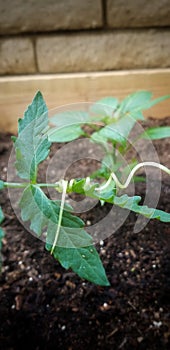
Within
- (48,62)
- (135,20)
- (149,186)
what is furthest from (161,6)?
(149,186)

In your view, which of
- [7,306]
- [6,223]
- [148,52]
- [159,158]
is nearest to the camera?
[7,306]

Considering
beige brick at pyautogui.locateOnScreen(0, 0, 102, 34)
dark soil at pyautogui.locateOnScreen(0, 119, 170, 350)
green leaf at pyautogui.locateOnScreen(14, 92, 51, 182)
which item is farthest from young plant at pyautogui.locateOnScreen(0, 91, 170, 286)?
beige brick at pyautogui.locateOnScreen(0, 0, 102, 34)

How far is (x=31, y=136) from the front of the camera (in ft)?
1.84

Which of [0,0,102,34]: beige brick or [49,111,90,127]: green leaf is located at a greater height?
[0,0,102,34]: beige brick

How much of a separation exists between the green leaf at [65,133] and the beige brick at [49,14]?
1.26 ft

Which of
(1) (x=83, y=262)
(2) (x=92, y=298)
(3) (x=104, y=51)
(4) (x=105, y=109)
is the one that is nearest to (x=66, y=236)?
(1) (x=83, y=262)

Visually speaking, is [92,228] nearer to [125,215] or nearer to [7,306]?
[125,215]

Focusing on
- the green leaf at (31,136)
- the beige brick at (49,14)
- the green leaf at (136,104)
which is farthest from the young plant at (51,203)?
the beige brick at (49,14)

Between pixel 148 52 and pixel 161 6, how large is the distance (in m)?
0.13

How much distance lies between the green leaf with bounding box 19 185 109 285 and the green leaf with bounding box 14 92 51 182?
3 centimetres

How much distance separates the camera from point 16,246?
86 cm

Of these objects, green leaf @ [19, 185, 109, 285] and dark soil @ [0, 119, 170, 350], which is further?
dark soil @ [0, 119, 170, 350]

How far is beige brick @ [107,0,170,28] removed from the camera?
109cm

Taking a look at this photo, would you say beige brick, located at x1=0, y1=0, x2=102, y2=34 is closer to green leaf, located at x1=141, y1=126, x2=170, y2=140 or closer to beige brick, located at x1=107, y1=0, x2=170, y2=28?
beige brick, located at x1=107, y1=0, x2=170, y2=28
